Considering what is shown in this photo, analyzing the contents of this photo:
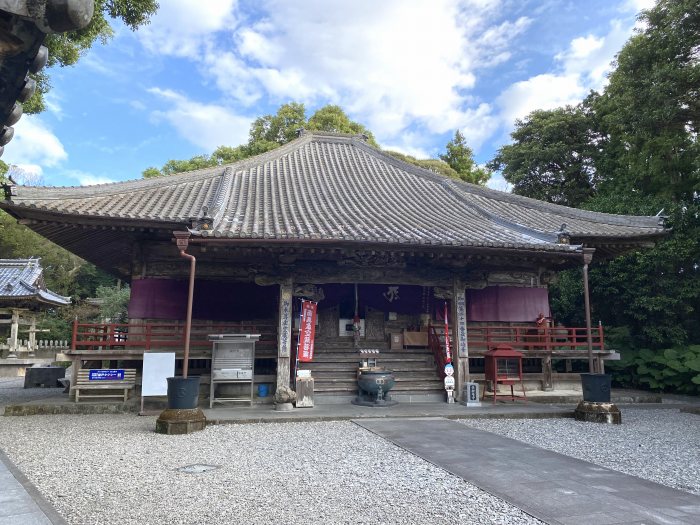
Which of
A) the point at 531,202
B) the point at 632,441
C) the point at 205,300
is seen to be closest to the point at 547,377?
the point at 632,441

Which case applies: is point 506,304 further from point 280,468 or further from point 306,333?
point 280,468

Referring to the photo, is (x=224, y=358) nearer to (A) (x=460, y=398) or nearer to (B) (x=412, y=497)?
(A) (x=460, y=398)

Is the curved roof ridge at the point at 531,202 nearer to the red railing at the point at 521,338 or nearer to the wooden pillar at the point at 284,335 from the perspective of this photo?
the red railing at the point at 521,338

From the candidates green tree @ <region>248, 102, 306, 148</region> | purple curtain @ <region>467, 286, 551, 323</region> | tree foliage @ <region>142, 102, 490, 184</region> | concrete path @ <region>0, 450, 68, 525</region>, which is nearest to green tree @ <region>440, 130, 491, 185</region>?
tree foliage @ <region>142, 102, 490, 184</region>

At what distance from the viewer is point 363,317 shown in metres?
13.7

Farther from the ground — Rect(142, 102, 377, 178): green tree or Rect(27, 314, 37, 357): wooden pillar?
Rect(142, 102, 377, 178): green tree

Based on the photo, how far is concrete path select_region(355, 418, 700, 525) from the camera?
13.0 ft

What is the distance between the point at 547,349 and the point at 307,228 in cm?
698

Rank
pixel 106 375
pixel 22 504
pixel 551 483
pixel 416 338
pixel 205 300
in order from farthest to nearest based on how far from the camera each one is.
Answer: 1. pixel 416 338
2. pixel 205 300
3. pixel 106 375
4. pixel 551 483
5. pixel 22 504

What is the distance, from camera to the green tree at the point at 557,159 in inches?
912

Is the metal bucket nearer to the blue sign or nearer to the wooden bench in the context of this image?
the wooden bench

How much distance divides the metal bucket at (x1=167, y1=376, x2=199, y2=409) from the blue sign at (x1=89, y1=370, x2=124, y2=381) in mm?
3306

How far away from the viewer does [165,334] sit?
1139 cm

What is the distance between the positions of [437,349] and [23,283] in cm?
2132
